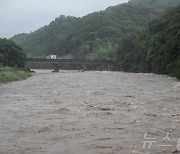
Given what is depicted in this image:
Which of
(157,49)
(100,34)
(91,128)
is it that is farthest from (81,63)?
(91,128)

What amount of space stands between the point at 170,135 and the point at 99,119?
14.4 ft

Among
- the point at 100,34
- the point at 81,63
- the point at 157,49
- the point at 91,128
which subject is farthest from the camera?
the point at 100,34

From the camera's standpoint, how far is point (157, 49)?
208 feet

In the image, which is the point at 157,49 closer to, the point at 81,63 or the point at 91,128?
the point at 81,63

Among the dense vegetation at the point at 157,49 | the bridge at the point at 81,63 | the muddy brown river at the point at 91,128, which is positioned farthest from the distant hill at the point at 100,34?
the muddy brown river at the point at 91,128

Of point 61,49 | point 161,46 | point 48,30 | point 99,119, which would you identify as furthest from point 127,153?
point 48,30

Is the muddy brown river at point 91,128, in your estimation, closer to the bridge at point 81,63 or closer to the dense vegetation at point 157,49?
the dense vegetation at point 157,49

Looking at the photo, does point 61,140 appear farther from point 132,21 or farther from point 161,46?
point 132,21

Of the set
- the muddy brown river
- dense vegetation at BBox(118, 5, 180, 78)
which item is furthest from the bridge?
the muddy brown river

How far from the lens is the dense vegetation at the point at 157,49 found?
179 ft

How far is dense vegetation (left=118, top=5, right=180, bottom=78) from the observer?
5470 centimetres

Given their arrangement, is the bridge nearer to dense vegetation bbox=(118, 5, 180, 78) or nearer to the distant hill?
dense vegetation bbox=(118, 5, 180, 78)

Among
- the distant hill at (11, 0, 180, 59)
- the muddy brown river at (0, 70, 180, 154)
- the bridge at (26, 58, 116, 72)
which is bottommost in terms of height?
the muddy brown river at (0, 70, 180, 154)

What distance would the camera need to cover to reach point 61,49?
15650 centimetres
